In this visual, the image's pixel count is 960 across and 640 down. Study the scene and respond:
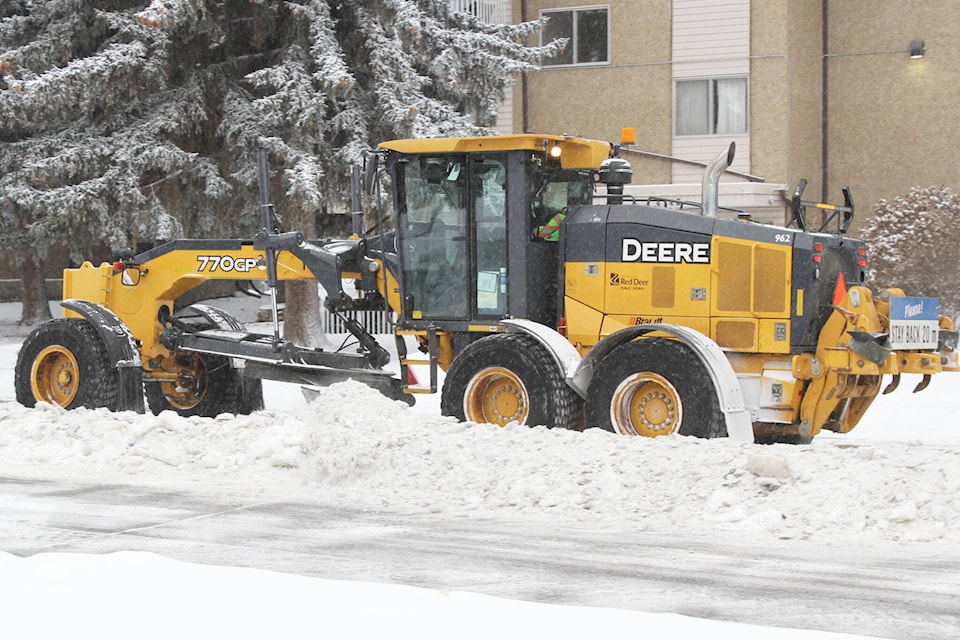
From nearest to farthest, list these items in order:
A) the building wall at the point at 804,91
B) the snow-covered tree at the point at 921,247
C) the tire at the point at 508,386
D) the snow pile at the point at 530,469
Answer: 1. the snow pile at the point at 530,469
2. the tire at the point at 508,386
3. the snow-covered tree at the point at 921,247
4. the building wall at the point at 804,91

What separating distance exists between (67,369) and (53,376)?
0.69 ft

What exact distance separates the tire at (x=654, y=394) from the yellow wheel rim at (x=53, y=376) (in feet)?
17.0

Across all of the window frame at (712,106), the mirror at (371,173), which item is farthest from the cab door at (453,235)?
the window frame at (712,106)

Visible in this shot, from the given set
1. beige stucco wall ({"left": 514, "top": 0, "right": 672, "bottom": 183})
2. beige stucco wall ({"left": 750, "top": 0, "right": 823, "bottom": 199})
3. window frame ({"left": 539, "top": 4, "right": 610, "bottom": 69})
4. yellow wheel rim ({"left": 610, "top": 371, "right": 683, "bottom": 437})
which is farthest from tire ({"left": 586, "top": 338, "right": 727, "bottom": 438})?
window frame ({"left": 539, "top": 4, "right": 610, "bottom": 69})

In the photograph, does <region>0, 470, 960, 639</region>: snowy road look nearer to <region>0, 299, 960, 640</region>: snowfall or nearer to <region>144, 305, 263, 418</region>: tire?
<region>0, 299, 960, 640</region>: snowfall

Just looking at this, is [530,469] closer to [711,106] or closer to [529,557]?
[529,557]

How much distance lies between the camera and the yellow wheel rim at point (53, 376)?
12.6 metres

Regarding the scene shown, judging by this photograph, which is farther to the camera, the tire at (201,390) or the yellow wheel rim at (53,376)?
the tire at (201,390)

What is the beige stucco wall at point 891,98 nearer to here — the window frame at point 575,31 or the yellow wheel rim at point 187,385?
the window frame at point 575,31

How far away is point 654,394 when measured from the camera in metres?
10.3

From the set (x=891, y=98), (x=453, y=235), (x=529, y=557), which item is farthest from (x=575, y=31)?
(x=529, y=557)

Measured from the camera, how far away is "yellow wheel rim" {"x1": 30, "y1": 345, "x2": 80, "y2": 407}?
41.3 ft

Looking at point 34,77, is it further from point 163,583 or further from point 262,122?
point 163,583

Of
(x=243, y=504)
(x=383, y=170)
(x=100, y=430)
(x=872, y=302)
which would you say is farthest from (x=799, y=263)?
(x=100, y=430)
